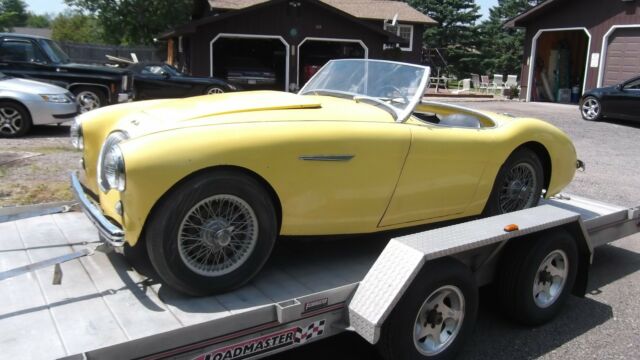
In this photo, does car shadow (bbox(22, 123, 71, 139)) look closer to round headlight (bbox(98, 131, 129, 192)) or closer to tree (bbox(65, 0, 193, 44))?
round headlight (bbox(98, 131, 129, 192))

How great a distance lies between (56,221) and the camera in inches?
160

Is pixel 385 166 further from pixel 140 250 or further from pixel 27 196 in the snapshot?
pixel 27 196

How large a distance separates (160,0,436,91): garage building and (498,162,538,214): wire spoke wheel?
1771 cm

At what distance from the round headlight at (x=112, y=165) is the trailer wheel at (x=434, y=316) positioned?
5.18 ft

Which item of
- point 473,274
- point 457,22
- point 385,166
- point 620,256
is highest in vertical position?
point 457,22

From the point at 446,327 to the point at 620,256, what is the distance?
2960 mm

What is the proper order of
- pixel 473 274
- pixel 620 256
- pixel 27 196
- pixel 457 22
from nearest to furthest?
1. pixel 473 274
2. pixel 620 256
3. pixel 27 196
4. pixel 457 22

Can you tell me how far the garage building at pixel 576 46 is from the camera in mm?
19109

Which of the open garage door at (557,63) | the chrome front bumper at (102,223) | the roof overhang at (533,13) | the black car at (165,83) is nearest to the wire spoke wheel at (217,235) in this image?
the chrome front bumper at (102,223)

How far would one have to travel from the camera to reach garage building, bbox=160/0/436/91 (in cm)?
2122

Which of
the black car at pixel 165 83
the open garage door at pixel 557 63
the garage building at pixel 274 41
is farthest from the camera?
the open garage door at pixel 557 63

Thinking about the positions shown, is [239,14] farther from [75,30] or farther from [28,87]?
[75,30]

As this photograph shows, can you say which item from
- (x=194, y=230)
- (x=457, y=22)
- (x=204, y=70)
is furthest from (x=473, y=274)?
(x=457, y=22)

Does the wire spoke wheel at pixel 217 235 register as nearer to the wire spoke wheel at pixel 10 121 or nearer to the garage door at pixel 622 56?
the wire spoke wheel at pixel 10 121
